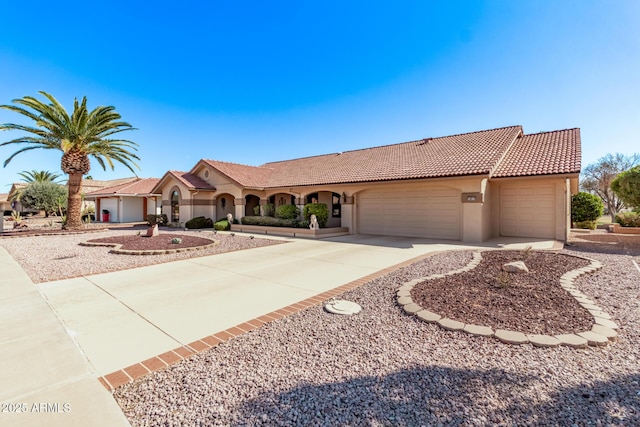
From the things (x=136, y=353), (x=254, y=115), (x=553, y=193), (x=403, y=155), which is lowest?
(x=136, y=353)

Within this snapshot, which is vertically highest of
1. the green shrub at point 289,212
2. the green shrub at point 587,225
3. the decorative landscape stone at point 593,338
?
the green shrub at point 289,212

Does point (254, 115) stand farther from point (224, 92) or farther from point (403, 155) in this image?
point (403, 155)

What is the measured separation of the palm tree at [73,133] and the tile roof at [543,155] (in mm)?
23405

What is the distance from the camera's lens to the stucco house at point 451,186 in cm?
1330

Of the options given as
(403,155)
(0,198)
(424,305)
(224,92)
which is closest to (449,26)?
(403,155)

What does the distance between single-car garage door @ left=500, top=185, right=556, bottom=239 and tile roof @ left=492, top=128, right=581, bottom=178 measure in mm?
1292

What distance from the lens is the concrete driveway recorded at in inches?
160

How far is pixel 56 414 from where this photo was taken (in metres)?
2.56

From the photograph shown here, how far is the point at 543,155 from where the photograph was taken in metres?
14.4

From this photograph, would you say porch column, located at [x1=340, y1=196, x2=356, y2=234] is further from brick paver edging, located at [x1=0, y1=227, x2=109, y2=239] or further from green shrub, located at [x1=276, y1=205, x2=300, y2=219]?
brick paver edging, located at [x1=0, y1=227, x2=109, y2=239]

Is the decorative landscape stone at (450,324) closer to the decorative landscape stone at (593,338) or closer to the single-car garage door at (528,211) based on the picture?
the decorative landscape stone at (593,338)

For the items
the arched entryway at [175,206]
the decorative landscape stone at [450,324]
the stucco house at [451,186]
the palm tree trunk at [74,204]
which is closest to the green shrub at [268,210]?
the stucco house at [451,186]

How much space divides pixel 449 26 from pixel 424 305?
12606 mm

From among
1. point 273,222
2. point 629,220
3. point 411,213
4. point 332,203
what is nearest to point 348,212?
point 332,203
